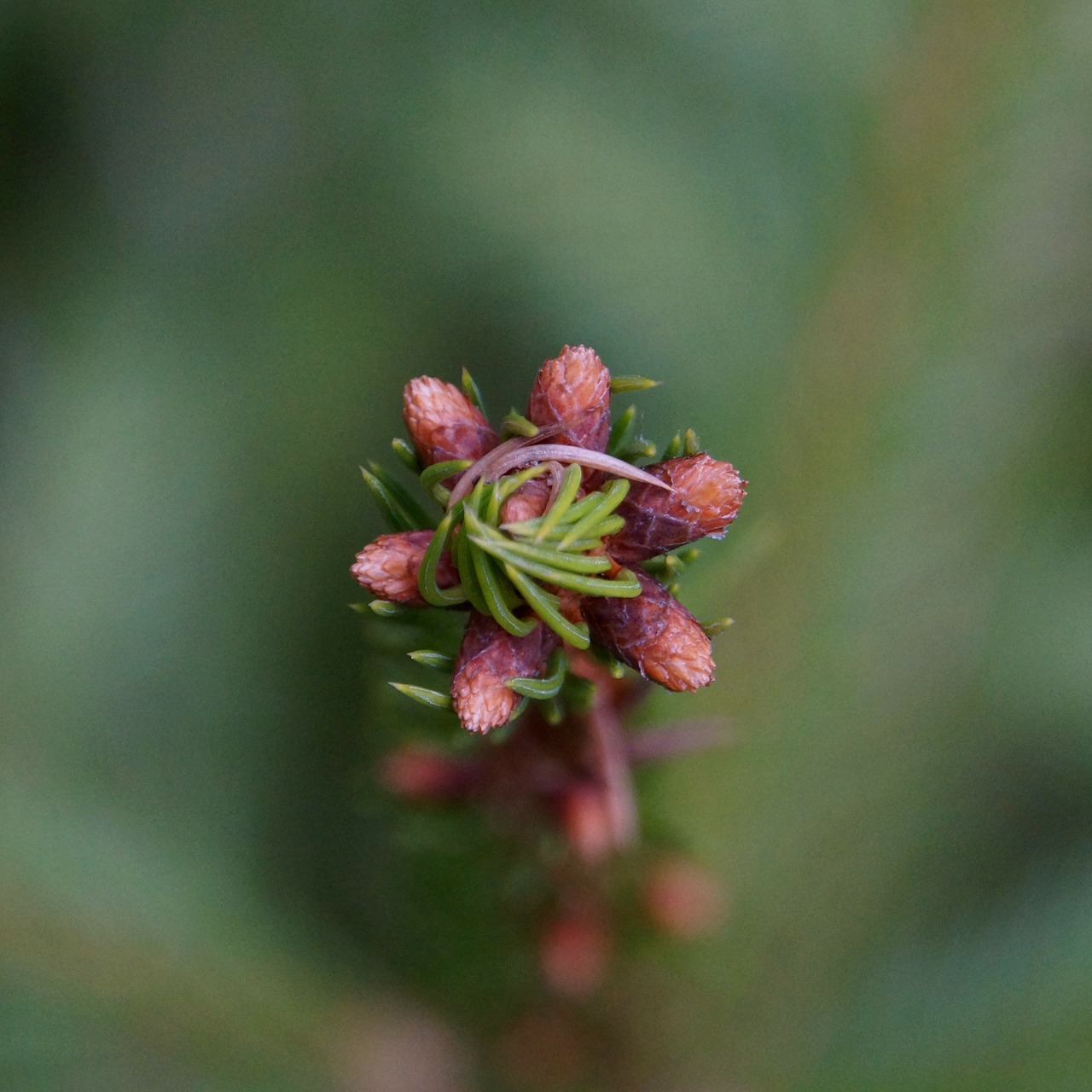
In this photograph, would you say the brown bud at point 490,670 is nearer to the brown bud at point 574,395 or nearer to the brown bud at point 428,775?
the brown bud at point 574,395

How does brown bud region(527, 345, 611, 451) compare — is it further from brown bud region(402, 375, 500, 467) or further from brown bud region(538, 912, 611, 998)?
brown bud region(538, 912, 611, 998)

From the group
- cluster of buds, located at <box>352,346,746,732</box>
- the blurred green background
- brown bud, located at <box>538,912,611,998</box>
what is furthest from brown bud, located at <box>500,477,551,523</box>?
brown bud, located at <box>538,912,611,998</box>

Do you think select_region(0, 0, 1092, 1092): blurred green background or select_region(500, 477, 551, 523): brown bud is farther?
select_region(0, 0, 1092, 1092): blurred green background

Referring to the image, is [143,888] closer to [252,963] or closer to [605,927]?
[252,963]

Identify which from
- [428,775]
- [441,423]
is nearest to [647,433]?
[428,775]

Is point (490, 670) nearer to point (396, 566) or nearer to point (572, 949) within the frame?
point (396, 566)

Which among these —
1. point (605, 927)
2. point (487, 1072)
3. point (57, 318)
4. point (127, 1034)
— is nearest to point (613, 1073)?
point (487, 1072)
